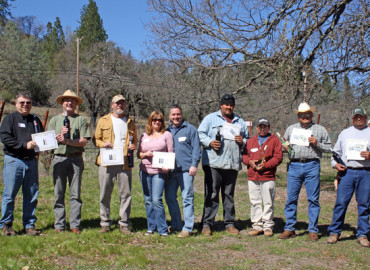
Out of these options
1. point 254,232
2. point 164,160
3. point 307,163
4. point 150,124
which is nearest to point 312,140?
point 307,163

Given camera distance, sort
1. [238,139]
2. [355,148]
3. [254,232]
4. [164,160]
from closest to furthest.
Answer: [355,148] < [164,160] < [238,139] < [254,232]

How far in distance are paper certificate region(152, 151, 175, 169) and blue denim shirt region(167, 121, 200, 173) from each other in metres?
0.29

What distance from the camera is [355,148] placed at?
575cm

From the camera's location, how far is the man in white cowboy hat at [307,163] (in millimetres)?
6012

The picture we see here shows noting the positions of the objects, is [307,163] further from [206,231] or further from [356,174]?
[206,231]

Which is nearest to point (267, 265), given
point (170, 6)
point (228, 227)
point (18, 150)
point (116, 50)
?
point (228, 227)

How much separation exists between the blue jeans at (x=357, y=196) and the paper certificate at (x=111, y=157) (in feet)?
11.1

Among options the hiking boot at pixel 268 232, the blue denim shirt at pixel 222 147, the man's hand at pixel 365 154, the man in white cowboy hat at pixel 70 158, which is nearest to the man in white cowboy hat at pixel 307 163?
the hiking boot at pixel 268 232

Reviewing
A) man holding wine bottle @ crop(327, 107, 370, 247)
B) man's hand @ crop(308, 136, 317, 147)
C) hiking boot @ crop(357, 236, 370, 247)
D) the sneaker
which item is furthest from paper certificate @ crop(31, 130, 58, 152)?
hiking boot @ crop(357, 236, 370, 247)

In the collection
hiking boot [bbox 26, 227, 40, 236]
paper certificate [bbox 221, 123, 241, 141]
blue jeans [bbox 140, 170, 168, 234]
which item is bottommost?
hiking boot [bbox 26, 227, 40, 236]

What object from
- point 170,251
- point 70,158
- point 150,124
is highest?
point 150,124

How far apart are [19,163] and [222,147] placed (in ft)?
10.3

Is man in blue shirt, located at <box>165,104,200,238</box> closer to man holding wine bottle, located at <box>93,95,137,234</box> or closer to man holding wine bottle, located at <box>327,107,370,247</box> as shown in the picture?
man holding wine bottle, located at <box>93,95,137,234</box>

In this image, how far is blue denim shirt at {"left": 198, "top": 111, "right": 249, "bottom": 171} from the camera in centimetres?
629
